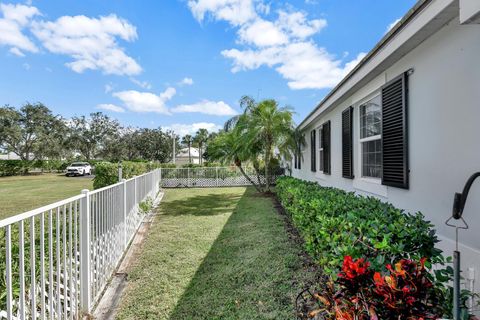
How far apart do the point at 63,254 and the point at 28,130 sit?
43137mm

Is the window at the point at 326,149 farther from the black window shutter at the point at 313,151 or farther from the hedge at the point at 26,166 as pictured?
the hedge at the point at 26,166

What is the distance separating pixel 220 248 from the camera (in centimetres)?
564

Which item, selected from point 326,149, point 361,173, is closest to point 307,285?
point 361,173

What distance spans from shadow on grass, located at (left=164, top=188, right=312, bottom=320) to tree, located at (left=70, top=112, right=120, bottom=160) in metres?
43.6

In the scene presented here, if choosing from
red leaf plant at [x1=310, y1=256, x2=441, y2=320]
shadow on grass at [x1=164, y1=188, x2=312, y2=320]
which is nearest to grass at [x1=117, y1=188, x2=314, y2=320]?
shadow on grass at [x1=164, y1=188, x2=312, y2=320]

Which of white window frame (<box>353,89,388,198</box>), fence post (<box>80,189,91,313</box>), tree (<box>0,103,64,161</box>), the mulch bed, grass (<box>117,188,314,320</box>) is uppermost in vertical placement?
tree (<box>0,103,64,161</box>)

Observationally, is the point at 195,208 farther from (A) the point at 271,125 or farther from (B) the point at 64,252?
(B) the point at 64,252

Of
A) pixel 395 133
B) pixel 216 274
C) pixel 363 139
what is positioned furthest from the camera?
pixel 363 139

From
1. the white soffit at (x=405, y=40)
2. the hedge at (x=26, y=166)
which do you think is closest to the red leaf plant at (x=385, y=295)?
the white soffit at (x=405, y=40)

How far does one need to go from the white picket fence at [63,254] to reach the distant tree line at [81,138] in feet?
121

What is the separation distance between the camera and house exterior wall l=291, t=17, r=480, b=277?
260 cm

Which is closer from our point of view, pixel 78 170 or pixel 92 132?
pixel 78 170

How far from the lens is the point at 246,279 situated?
4117 millimetres

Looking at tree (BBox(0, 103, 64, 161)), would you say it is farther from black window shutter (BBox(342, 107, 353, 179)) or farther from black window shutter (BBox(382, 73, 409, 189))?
black window shutter (BBox(382, 73, 409, 189))
